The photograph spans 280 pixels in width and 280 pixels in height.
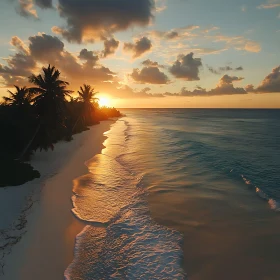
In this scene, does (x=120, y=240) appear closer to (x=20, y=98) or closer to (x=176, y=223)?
(x=176, y=223)

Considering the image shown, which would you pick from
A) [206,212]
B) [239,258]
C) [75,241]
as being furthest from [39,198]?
[239,258]

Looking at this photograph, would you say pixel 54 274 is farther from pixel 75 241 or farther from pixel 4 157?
pixel 4 157

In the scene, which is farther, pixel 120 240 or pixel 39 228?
pixel 39 228

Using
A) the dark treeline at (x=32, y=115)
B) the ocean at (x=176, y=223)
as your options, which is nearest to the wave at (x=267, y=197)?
the ocean at (x=176, y=223)

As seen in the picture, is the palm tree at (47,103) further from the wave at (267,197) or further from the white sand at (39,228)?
the wave at (267,197)

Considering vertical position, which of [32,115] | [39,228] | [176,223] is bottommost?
[176,223]

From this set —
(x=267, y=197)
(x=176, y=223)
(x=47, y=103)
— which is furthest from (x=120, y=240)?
(x=47, y=103)

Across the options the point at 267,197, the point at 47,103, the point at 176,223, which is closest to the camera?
the point at 176,223

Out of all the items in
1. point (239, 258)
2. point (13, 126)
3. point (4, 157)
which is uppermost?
point (13, 126)
